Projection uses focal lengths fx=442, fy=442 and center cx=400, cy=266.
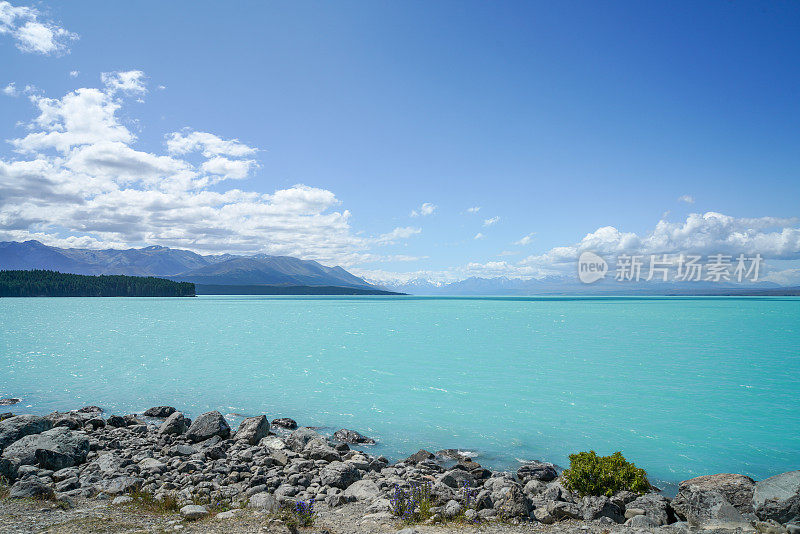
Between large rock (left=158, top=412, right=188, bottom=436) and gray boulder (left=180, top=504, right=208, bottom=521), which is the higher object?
gray boulder (left=180, top=504, right=208, bottom=521)

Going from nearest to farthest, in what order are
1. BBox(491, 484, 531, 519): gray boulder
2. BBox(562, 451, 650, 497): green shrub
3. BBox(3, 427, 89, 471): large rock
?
BBox(491, 484, 531, 519): gray boulder
BBox(562, 451, 650, 497): green shrub
BBox(3, 427, 89, 471): large rock

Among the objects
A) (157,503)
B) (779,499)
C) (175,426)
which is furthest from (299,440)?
(779,499)

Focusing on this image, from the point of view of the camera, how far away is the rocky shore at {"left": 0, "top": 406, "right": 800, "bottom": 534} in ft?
32.3

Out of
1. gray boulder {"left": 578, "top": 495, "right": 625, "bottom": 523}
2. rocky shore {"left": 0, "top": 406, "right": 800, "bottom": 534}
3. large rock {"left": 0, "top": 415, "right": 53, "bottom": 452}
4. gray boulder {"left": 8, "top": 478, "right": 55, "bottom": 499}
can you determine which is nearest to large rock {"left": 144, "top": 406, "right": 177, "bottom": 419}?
rocky shore {"left": 0, "top": 406, "right": 800, "bottom": 534}

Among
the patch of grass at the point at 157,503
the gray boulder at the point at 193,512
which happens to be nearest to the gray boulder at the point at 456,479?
the gray boulder at the point at 193,512

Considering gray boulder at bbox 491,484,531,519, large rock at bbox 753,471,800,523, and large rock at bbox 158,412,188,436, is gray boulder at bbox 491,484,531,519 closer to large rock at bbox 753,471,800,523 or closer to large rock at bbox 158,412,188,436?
large rock at bbox 753,471,800,523

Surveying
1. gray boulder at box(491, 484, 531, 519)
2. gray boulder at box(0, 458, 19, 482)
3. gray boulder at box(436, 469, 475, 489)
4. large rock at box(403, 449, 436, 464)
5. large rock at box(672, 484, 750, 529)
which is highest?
large rock at box(672, 484, 750, 529)

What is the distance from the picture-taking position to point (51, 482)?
13.1 m

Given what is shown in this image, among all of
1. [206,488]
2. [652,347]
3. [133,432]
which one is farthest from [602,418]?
[652,347]

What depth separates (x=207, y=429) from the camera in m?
19.2

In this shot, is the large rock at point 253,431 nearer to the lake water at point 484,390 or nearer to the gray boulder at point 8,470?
the lake water at point 484,390

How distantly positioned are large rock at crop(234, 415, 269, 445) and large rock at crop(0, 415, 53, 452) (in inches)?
300

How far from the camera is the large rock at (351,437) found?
20.5 meters

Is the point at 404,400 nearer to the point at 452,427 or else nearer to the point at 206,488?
the point at 452,427
